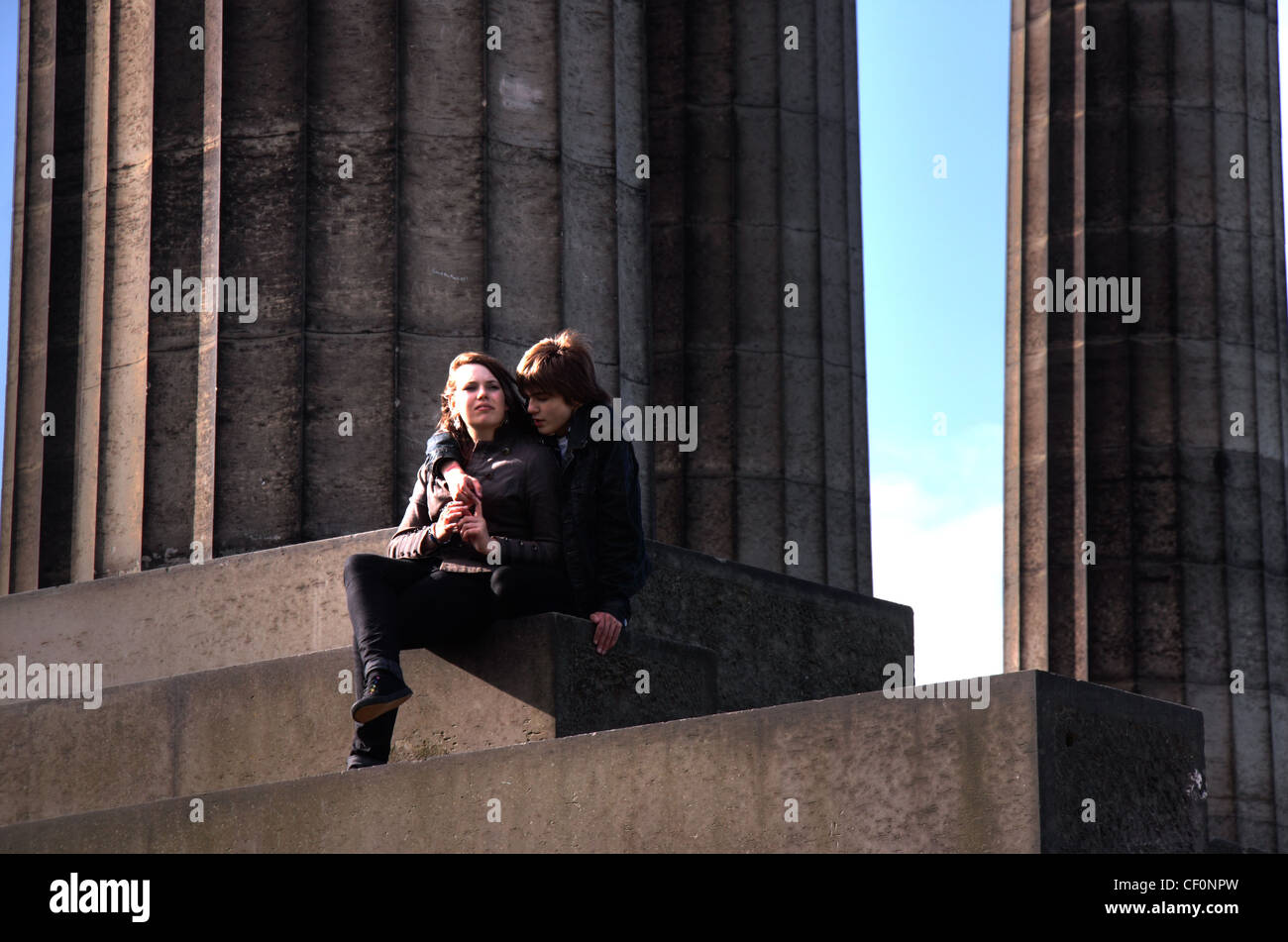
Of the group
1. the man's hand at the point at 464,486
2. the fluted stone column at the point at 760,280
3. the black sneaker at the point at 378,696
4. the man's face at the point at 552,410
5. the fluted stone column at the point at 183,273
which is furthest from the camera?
the fluted stone column at the point at 760,280

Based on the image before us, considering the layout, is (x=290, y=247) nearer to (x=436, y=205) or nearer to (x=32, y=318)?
(x=436, y=205)

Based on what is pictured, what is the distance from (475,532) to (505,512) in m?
0.33

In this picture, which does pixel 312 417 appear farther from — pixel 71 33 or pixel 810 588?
pixel 71 33

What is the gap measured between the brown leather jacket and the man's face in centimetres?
21

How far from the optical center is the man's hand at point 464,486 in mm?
12133

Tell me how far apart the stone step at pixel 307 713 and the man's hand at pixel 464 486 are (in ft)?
2.29

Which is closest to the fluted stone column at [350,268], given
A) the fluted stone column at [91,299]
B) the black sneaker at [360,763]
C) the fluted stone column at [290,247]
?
the fluted stone column at [290,247]

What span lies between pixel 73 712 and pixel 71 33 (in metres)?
6.70

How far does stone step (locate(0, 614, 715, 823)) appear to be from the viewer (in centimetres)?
1205

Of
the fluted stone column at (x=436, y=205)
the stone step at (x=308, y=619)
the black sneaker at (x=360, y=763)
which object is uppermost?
the fluted stone column at (x=436, y=205)

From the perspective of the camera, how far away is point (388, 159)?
15.7 meters

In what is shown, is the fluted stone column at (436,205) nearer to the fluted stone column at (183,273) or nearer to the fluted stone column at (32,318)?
the fluted stone column at (183,273)
